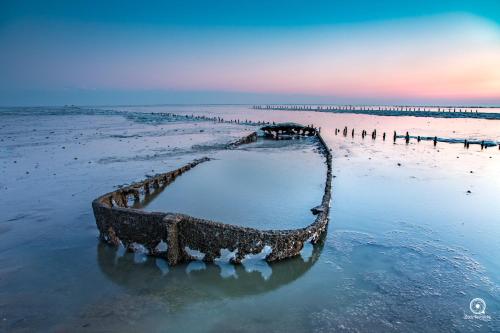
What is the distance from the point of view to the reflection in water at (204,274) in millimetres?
8789

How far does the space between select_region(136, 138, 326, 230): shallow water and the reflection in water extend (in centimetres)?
320

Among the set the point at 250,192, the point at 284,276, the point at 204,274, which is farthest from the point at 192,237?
the point at 250,192

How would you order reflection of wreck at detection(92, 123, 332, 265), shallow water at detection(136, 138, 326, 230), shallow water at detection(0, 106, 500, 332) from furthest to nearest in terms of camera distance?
1. shallow water at detection(136, 138, 326, 230)
2. reflection of wreck at detection(92, 123, 332, 265)
3. shallow water at detection(0, 106, 500, 332)

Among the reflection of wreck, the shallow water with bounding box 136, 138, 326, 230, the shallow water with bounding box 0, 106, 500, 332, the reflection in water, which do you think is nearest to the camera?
the shallow water with bounding box 0, 106, 500, 332

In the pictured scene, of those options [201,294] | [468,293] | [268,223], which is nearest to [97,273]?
[201,294]

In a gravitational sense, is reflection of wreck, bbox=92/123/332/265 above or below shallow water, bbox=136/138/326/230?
above

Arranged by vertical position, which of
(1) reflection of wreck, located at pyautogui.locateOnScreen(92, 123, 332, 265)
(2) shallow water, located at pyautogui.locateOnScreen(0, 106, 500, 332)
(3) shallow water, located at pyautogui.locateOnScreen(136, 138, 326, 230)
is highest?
(1) reflection of wreck, located at pyautogui.locateOnScreen(92, 123, 332, 265)

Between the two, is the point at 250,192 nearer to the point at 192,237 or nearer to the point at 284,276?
the point at 192,237

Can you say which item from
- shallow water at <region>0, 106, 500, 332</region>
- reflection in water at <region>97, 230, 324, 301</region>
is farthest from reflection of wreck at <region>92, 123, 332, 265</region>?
shallow water at <region>0, 106, 500, 332</region>

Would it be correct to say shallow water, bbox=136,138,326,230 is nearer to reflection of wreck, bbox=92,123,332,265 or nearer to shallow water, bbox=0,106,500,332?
shallow water, bbox=0,106,500,332

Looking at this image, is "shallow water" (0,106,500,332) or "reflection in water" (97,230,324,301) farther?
"reflection in water" (97,230,324,301)

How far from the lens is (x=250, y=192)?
59.3ft

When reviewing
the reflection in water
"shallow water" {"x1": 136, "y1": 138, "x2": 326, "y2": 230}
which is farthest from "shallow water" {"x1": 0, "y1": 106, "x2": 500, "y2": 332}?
"shallow water" {"x1": 136, "y1": 138, "x2": 326, "y2": 230}

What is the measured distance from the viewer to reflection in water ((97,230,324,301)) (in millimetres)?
8789
